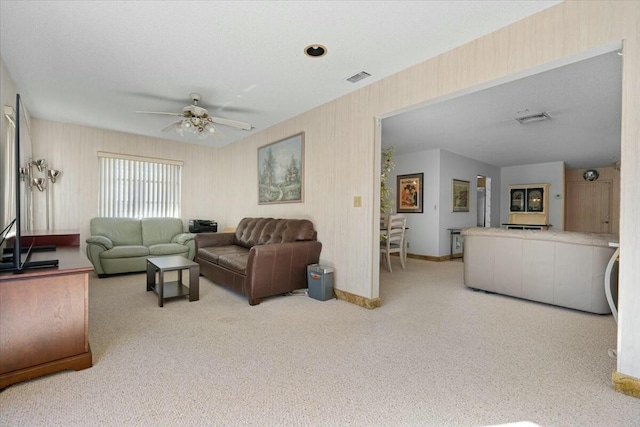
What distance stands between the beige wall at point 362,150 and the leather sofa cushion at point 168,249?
49.2 inches

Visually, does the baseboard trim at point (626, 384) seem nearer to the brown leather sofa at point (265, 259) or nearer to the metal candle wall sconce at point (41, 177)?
the brown leather sofa at point (265, 259)

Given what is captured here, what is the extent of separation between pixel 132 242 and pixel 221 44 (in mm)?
4201

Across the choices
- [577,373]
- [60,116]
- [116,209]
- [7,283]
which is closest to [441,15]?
[577,373]

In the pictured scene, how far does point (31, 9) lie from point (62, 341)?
7.80 feet

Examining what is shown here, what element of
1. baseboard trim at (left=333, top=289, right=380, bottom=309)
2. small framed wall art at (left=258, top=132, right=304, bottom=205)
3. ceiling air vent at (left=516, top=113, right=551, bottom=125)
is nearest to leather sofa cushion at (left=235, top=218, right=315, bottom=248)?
small framed wall art at (left=258, top=132, right=304, bottom=205)

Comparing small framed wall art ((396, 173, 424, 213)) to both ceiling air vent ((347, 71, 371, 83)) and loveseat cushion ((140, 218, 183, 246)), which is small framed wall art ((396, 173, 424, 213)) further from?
loveseat cushion ((140, 218, 183, 246))

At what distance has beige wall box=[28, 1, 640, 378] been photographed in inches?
74.3

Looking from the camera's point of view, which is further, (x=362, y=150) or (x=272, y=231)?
(x=272, y=231)

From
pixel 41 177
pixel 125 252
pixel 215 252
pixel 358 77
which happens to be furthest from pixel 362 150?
pixel 41 177

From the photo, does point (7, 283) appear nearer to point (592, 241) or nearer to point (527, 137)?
point (592, 241)

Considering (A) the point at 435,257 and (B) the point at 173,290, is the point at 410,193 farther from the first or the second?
(B) the point at 173,290

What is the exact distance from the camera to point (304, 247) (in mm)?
4000

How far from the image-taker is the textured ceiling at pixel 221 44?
223 cm

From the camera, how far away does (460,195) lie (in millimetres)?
7422
